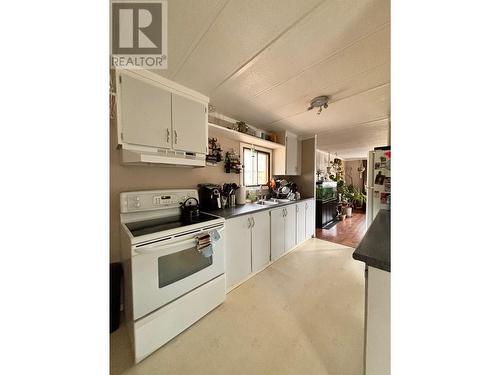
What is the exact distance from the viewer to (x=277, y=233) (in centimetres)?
245

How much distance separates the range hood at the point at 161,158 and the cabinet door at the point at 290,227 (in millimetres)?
1549

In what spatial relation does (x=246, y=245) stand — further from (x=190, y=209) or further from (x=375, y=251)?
(x=375, y=251)

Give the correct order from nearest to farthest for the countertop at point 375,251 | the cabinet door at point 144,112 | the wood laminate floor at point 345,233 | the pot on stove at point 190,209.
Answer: the countertop at point 375,251 < the cabinet door at point 144,112 < the pot on stove at point 190,209 < the wood laminate floor at point 345,233

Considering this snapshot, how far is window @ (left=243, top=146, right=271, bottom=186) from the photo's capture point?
2.84 m

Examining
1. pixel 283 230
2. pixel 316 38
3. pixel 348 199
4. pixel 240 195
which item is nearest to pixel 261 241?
pixel 283 230

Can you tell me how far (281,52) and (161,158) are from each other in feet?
4.04

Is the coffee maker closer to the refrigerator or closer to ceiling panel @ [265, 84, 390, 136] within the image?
ceiling panel @ [265, 84, 390, 136]

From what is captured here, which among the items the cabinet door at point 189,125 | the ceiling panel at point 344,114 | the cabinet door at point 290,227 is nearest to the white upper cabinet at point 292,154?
the ceiling panel at point 344,114

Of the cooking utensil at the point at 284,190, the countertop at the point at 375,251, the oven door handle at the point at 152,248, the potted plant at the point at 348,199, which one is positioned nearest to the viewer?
the countertop at the point at 375,251

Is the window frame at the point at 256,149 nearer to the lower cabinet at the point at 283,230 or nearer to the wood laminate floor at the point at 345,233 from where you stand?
the lower cabinet at the point at 283,230

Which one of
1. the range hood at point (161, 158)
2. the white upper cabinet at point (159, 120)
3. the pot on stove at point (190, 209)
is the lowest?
the pot on stove at point (190, 209)

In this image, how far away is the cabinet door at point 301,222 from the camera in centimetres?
293

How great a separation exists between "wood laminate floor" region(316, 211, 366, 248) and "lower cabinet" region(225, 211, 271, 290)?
184cm
